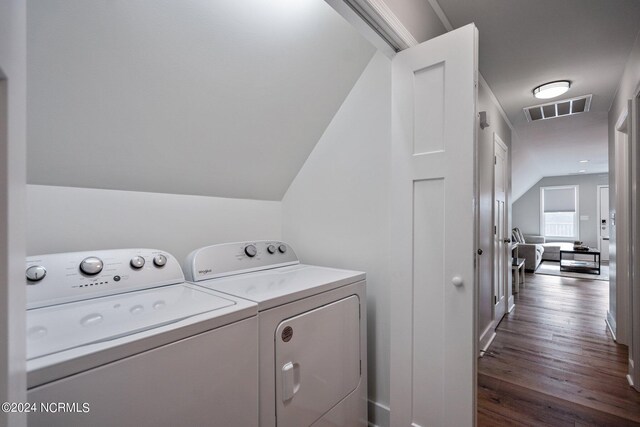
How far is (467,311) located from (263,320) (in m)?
0.86

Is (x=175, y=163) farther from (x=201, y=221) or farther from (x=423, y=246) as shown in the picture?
(x=423, y=246)

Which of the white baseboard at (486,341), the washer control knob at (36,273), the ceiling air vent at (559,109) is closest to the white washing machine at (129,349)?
the washer control knob at (36,273)

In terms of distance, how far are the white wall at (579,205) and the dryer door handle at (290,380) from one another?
398 inches

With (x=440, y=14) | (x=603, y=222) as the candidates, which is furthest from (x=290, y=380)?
(x=603, y=222)

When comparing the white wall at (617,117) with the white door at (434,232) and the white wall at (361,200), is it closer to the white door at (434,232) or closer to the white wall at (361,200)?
the white door at (434,232)

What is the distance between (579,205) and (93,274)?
1086 cm

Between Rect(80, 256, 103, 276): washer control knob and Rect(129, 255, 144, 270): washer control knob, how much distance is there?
11 cm

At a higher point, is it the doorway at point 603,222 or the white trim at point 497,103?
the white trim at point 497,103

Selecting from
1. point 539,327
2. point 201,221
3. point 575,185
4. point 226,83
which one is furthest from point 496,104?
point 575,185

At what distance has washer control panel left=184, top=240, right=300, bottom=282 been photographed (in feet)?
4.52

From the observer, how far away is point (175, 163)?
1481 mm

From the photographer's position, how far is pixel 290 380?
1056 mm

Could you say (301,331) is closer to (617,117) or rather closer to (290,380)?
(290,380)

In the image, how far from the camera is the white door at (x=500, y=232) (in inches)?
121
